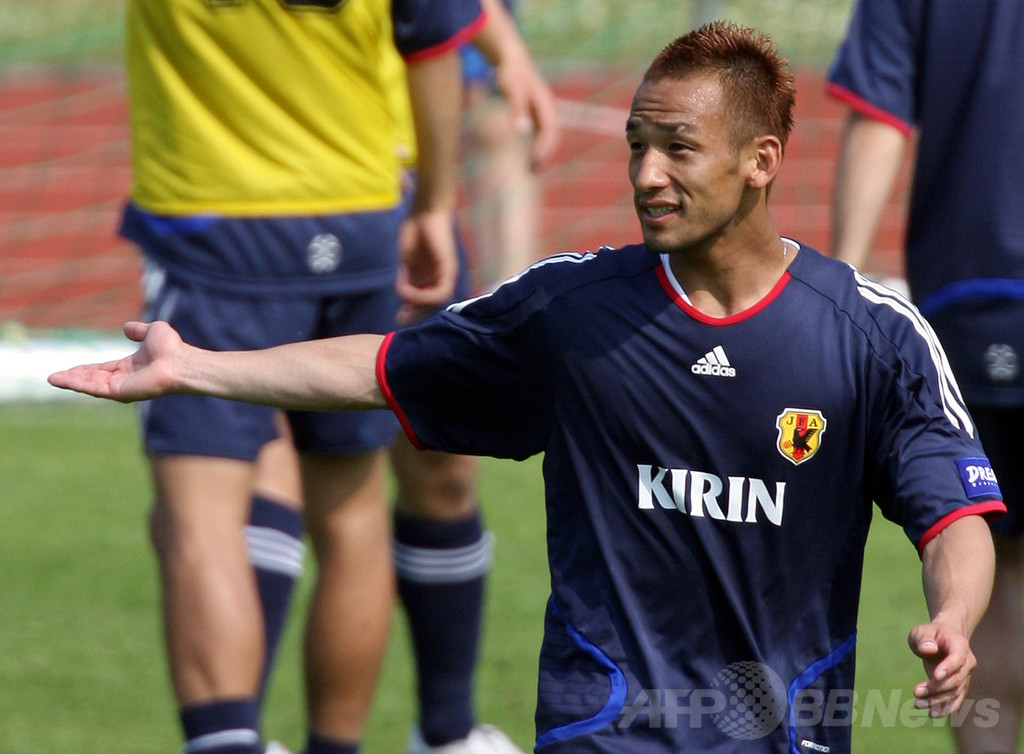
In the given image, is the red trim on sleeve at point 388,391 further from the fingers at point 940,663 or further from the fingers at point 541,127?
the fingers at point 541,127

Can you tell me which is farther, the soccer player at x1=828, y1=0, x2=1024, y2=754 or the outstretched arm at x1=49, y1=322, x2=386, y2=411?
the soccer player at x1=828, y1=0, x2=1024, y2=754

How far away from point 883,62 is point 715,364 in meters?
1.11

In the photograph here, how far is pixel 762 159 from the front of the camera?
96.1 inches

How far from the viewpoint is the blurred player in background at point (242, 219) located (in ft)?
10.5

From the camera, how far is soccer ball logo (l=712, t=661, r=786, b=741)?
245 cm

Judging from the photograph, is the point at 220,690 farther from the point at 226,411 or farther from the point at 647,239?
the point at 647,239

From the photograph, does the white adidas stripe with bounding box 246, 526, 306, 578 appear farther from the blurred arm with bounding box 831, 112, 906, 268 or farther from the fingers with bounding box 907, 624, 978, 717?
the fingers with bounding box 907, 624, 978, 717

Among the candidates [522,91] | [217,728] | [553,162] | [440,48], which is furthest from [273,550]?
[553,162]

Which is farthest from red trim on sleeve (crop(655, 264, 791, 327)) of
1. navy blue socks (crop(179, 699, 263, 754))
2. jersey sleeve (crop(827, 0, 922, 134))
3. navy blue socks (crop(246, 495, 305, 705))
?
navy blue socks (crop(246, 495, 305, 705))

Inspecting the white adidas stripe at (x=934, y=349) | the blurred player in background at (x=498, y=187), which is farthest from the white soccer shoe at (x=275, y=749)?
the blurred player in background at (x=498, y=187)

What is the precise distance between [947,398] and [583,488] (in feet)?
1.79

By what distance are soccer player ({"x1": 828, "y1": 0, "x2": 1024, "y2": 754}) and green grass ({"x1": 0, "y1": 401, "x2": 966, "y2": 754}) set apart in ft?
2.04

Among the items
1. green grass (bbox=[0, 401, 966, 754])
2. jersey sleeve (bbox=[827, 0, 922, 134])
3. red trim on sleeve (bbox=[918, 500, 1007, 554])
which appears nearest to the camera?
red trim on sleeve (bbox=[918, 500, 1007, 554])

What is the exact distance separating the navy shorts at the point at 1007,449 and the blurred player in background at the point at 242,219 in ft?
4.06
